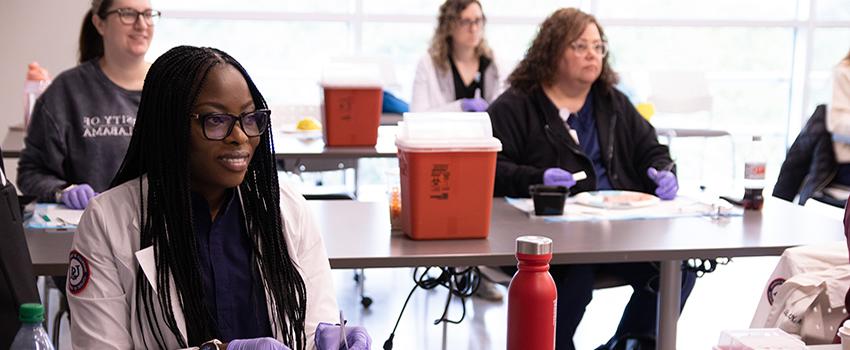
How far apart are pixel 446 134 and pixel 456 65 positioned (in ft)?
10.2

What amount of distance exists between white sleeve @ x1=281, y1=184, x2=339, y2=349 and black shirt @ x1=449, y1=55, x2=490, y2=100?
3.67m

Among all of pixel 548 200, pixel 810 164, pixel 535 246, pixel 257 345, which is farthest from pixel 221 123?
pixel 810 164

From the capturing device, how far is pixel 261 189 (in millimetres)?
1932

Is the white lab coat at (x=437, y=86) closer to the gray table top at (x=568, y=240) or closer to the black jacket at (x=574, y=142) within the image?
the black jacket at (x=574, y=142)

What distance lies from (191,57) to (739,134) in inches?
253

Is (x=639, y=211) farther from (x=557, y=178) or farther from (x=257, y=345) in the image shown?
(x=257, y=345)

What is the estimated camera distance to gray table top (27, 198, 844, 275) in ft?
7.99

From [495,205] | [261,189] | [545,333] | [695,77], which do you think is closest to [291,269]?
[261,189]

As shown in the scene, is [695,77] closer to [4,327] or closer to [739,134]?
[739,134]

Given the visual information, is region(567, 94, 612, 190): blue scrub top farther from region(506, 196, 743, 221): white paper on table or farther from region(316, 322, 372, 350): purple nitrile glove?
region(316, 322, 372, 350): purple nitrile glove

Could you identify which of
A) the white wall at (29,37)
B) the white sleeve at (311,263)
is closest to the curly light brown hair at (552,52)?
the white sleeve at (311,263)

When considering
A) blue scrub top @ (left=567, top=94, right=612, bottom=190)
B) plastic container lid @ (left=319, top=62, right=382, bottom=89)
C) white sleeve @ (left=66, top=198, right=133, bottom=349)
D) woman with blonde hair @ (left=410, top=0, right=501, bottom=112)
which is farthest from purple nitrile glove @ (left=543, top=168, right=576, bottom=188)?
woman with blonde hair @ (left=410, top=0, right=501, bottom=112)

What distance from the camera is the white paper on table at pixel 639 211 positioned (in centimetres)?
291

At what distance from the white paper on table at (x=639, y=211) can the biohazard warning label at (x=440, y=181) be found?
1.24 ft
